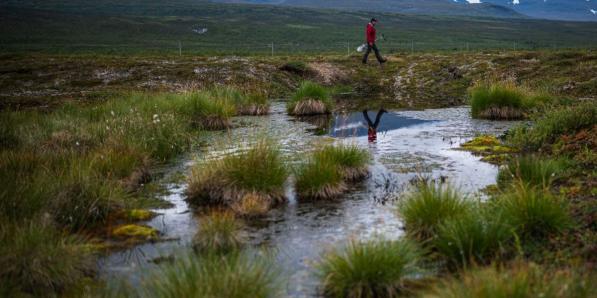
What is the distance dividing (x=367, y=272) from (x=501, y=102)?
18.6m

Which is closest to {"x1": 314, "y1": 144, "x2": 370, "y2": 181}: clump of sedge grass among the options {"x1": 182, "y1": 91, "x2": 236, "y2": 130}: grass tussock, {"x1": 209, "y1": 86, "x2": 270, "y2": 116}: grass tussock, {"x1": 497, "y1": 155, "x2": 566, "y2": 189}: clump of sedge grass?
{"x1": 497, "y1": 155, "x2": 566, "y2": 189}: clump of sedge grass

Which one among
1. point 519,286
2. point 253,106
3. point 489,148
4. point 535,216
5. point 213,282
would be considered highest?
point 519,286

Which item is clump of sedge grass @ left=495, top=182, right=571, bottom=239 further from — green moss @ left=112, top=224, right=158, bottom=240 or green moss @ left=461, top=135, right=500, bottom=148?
green moss @ left=461, top=135, right=500, bottom=148

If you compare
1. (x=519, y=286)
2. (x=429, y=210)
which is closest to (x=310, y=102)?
(x=429, y=210)

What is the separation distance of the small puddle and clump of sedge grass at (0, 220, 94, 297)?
0.68 m

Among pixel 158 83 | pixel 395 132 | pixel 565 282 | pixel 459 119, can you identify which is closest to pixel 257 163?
pixel 565 282

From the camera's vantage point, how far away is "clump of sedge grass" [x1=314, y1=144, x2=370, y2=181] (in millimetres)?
14531

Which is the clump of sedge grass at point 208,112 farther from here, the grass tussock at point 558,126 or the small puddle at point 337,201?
the grass tussock at point 558,126

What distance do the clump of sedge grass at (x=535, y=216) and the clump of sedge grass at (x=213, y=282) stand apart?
4.11 m

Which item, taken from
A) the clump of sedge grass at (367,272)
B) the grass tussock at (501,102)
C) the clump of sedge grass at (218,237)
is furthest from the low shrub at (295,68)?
the clump of sedge grass at (367,272)

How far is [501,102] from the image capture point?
80.9 feet

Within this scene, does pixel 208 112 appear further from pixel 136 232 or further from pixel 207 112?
pixel 136 232

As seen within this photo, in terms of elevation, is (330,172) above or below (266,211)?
above

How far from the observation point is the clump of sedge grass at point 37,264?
326 inches
